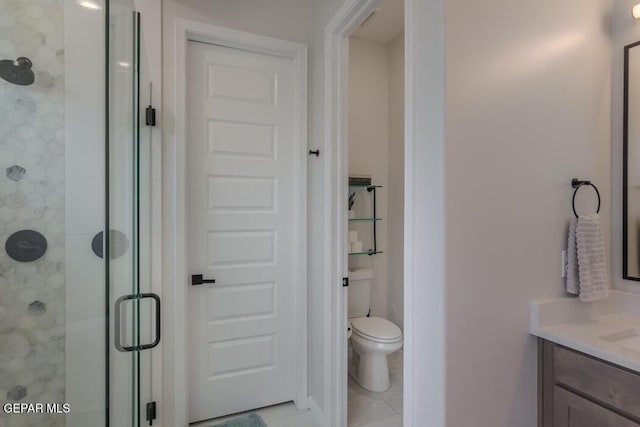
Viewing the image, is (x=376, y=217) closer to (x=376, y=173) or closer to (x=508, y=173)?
(x=376, y=173)

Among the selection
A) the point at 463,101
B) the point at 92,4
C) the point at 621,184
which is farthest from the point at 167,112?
the point at 621,184

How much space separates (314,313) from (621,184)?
5.68ft

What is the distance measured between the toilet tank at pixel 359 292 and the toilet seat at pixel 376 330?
0.51 ft

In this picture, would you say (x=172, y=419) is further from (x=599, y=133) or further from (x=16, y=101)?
(x=599, y=133)

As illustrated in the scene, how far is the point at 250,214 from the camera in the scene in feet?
6.68

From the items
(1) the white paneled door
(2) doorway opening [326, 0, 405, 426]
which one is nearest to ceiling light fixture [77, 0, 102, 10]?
(1) the white paneled door

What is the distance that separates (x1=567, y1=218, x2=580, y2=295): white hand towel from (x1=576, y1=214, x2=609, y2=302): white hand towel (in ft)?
0.04

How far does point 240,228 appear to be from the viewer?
2018 millimetres

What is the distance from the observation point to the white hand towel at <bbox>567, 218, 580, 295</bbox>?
1.22 meters

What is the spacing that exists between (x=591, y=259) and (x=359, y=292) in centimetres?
168

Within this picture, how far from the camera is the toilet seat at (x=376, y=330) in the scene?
2152 mm

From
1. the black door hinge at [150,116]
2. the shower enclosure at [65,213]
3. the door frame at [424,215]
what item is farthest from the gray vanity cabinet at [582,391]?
the black door hinge at [150,116]

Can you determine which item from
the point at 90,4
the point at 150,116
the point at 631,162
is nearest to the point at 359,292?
the point at 631,162

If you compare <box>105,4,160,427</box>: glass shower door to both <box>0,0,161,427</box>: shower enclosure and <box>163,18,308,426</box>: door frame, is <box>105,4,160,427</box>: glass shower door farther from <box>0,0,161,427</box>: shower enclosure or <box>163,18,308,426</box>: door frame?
<box>163,18,308,426</box>: door frame
